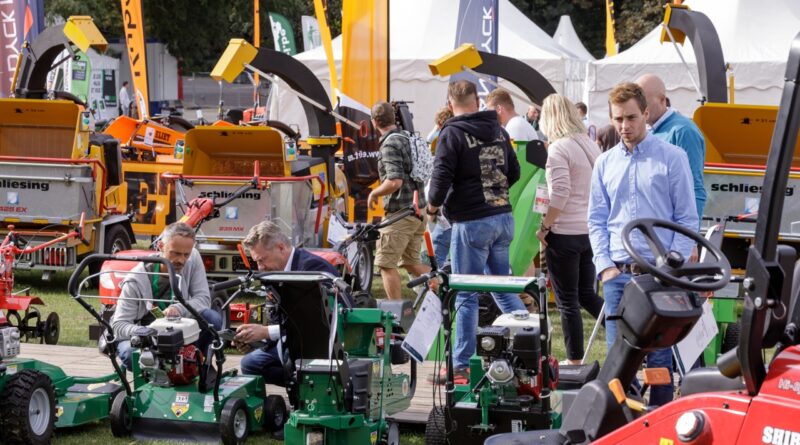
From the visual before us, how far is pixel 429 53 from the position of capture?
2220 cm

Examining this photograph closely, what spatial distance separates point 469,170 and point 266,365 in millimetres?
1703

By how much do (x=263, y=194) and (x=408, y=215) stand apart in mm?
2128

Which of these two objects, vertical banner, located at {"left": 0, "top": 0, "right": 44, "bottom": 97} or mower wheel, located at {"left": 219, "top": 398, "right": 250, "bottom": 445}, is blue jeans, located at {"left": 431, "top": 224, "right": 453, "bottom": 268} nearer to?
mower wheel, located at {"left": 219, "top": 398, "right": 250, "bottom": 445}

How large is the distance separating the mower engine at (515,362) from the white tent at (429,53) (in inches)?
642

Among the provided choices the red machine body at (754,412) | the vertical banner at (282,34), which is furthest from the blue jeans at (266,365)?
the vertical banner at (282,34)

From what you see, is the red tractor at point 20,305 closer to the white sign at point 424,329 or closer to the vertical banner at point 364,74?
the white sign at point 424,329

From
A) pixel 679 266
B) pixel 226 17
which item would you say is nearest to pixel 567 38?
pixel 226 17

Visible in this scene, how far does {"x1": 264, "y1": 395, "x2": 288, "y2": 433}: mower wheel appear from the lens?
6469 millimetres

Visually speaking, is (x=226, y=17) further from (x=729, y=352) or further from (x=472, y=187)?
(x=729, y=352)

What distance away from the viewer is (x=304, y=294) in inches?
222

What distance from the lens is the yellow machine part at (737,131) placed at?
9.42m

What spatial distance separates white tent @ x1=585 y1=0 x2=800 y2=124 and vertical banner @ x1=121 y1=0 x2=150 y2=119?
766 centimetres

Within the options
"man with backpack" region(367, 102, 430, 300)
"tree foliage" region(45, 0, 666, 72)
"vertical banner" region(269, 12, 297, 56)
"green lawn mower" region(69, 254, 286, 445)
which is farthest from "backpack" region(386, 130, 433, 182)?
"tree foliage" region(45, 0, 666, 72)

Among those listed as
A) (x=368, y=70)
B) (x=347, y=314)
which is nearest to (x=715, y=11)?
(x=368, y=70)
